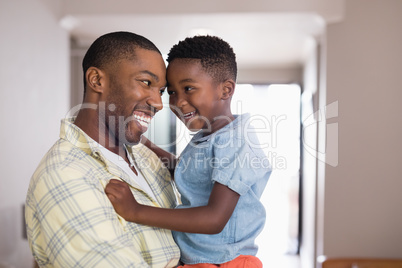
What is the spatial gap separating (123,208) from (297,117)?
487cm

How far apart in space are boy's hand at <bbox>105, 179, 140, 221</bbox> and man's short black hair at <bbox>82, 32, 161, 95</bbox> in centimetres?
30

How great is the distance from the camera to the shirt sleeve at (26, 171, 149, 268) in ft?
2.66

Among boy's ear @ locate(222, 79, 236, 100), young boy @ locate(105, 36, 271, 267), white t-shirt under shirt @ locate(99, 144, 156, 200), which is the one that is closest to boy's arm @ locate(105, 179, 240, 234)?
young boy @ locate(105, 36, 271, 267)

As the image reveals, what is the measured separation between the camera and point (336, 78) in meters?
3.41

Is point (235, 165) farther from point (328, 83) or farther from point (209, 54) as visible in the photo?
point (328, 83)

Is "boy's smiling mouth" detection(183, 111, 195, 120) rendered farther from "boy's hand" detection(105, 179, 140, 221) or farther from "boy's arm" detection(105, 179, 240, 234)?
"boy's hand" detection(105, 179, 140, 221)

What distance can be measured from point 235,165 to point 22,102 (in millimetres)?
2127

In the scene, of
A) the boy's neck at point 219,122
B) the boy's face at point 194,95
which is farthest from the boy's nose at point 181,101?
the boy's neck at point 219,122

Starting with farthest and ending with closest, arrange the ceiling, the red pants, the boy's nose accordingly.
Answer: the ceiling → the boy's nose → the red pants

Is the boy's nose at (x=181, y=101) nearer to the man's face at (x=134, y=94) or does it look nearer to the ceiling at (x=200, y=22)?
the man's face at (x=134, y=94)

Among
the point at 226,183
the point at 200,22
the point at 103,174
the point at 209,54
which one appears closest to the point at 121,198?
the point at 103,174

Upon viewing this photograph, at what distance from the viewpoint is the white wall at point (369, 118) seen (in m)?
3.32

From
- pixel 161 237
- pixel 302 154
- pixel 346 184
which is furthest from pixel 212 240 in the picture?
pixel 302 154

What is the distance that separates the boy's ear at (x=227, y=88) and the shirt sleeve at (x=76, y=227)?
59cm
